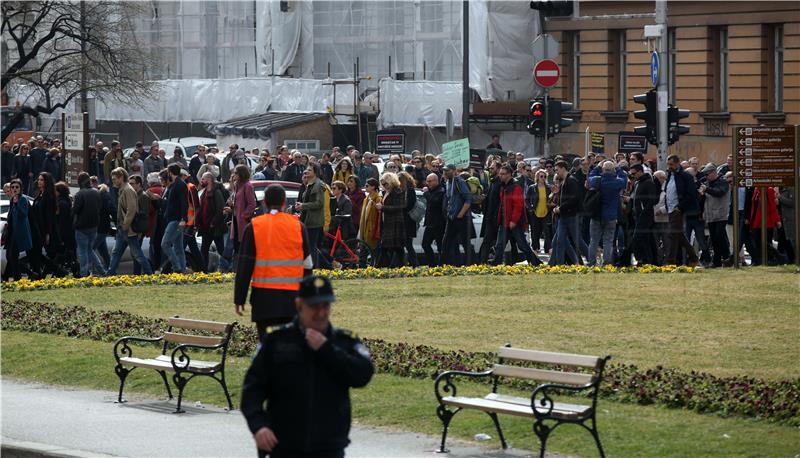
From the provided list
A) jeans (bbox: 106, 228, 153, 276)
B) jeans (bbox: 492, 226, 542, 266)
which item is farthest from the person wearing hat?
jeans (bbox: 106, 228, 153, 276)

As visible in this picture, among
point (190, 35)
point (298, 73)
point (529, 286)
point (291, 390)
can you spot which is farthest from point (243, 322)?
point (190, 35)

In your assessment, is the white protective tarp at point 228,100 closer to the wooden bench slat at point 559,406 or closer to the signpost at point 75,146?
the signpost at point 75,146

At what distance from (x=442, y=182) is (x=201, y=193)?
13.2 feet

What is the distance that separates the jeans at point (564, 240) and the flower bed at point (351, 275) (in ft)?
2.06

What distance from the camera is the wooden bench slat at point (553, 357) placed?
9.95 m

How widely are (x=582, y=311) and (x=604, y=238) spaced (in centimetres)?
569

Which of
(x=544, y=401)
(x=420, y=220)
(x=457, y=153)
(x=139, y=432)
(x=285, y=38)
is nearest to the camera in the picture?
(x=544, y=401)

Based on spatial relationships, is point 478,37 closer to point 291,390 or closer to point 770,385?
point 770,385

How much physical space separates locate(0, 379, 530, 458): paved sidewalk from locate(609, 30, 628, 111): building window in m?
34.6

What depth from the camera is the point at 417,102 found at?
52906 mm

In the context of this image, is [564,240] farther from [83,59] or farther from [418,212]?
[83,59]

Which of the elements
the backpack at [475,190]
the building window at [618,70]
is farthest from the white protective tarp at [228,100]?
the backpack at [475,190]

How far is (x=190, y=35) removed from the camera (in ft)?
206

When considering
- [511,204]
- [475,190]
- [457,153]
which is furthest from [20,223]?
[457,153]
